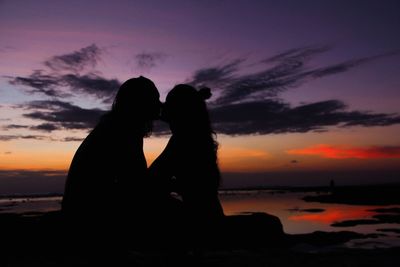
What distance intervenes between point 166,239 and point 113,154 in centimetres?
114

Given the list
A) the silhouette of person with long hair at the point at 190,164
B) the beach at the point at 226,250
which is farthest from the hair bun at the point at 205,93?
the beach at the point at 226,250

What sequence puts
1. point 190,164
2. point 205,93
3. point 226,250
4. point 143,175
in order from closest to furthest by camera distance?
point 143,175 < point 190,164 < point 205,93 < point 226,250

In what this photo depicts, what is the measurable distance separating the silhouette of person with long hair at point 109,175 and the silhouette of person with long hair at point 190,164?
1.41ft

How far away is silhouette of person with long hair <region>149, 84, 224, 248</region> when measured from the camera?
14.5 ft

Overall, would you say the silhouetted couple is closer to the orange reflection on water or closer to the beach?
the beach

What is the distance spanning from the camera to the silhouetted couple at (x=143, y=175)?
12.7 ft

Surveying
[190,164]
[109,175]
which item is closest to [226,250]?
[190,164]

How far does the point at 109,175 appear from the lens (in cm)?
388

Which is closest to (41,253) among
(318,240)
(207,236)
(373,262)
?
(207,236)

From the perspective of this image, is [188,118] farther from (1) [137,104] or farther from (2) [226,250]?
(2) [226,250]

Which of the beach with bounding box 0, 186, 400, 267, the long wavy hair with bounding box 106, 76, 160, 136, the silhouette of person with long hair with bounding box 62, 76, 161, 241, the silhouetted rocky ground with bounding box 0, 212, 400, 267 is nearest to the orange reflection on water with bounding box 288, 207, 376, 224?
the beach with bounding box 0, 186, 400, 267

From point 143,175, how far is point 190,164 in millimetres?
741

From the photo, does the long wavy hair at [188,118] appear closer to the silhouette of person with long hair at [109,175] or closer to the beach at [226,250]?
the silhouette of person with long hair at [109,175]

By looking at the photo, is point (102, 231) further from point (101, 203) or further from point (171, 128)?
point (171, 128)
